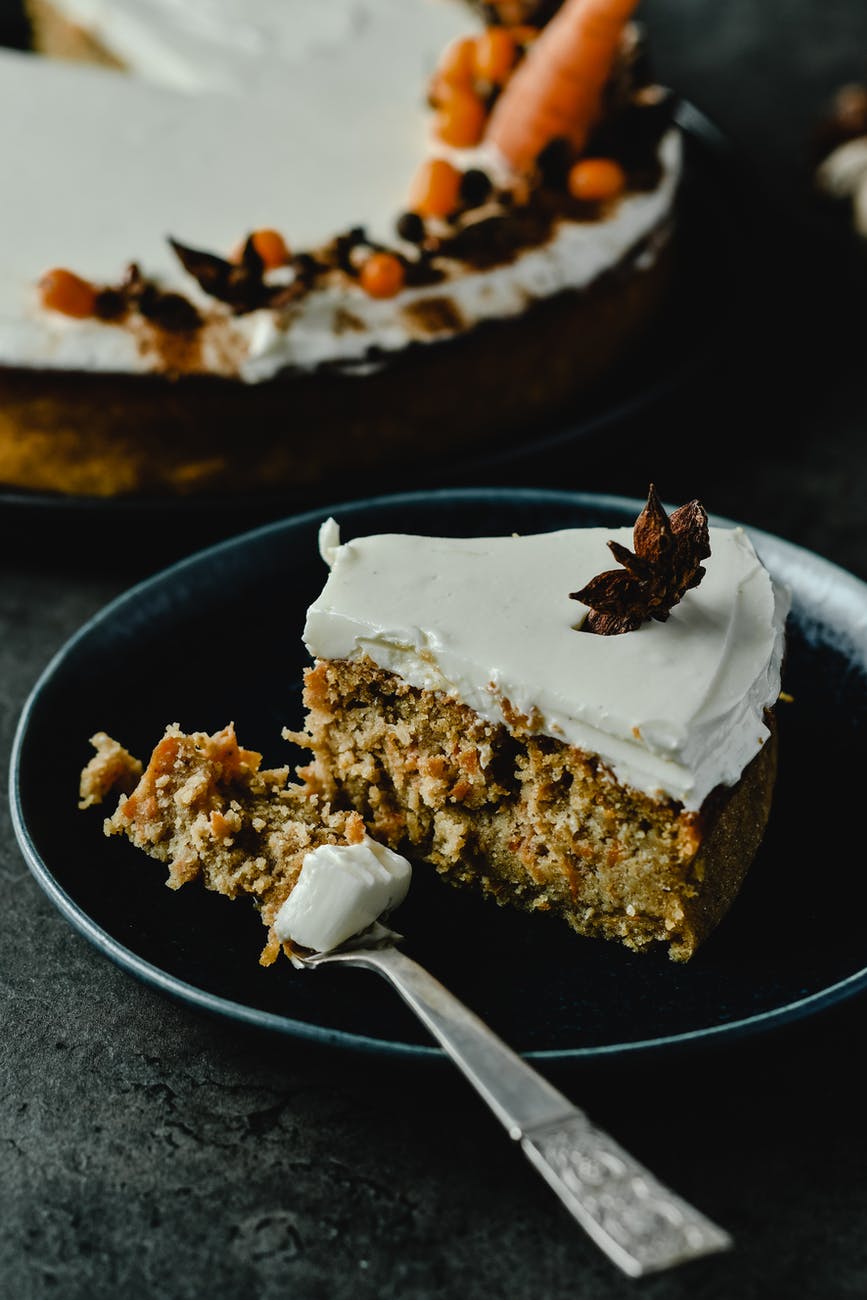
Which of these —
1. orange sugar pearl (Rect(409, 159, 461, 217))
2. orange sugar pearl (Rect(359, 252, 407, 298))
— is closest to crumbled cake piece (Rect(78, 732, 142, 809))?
orange sugar pearl (Rect(359, 252, 407, 298))

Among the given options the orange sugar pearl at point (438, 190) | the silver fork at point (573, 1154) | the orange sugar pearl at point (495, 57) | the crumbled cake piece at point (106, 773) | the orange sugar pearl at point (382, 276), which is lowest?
the crumbled cake piece at point (106, 773)

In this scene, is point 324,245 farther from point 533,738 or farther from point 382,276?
point 533,738

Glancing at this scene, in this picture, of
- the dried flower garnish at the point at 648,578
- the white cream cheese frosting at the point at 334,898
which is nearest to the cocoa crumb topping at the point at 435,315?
the dried flower garnish at the point at 648,578

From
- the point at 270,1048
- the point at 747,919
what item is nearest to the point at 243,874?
the point at 270,1048

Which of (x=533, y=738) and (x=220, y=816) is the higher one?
(x=533, y=738)

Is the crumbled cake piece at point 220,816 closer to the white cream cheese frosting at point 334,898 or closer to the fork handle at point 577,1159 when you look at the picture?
the white cream cheese frosting at point 334,898

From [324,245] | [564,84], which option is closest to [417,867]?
[324,245]
